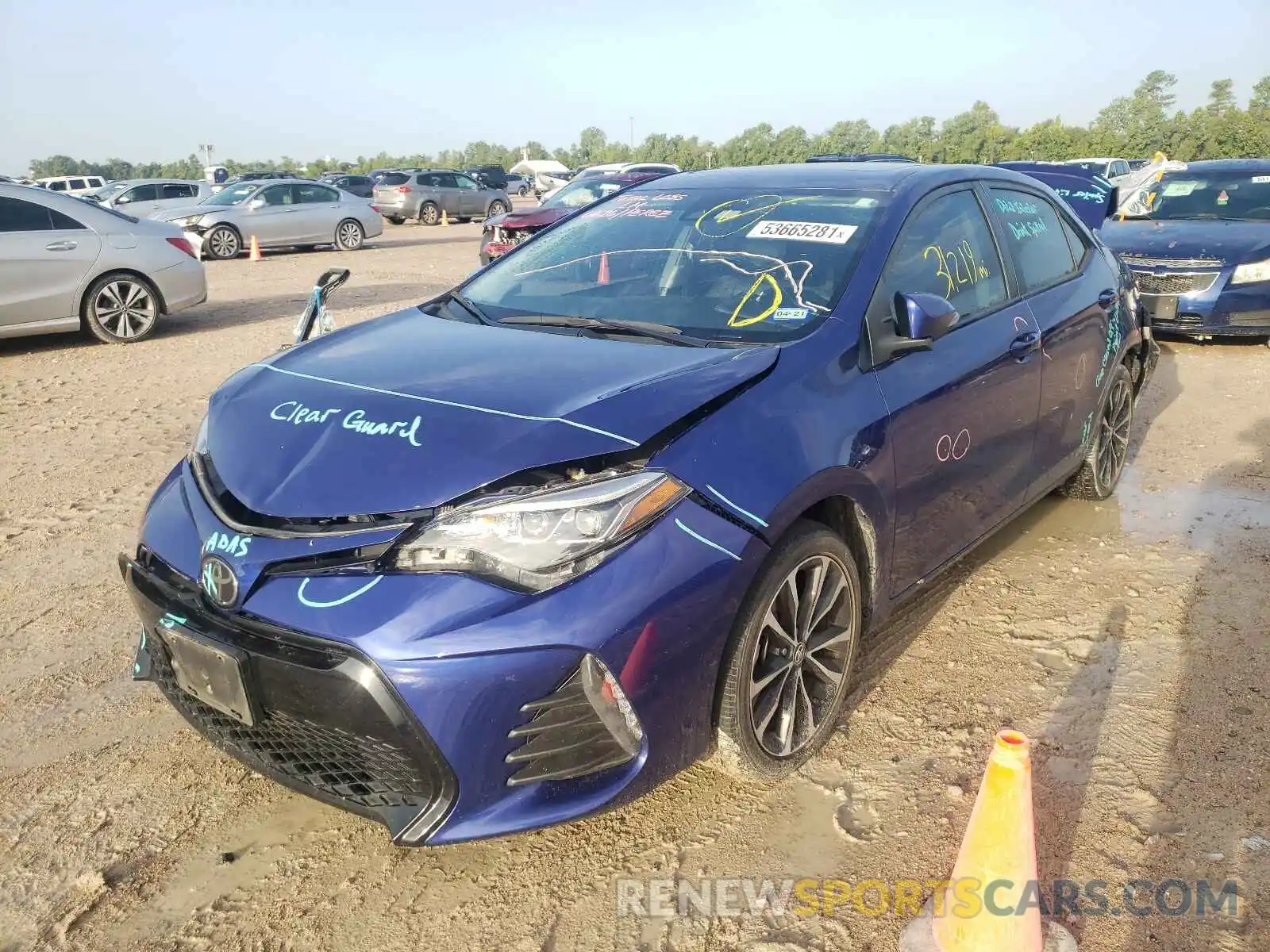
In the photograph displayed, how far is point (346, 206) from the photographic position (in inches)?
769

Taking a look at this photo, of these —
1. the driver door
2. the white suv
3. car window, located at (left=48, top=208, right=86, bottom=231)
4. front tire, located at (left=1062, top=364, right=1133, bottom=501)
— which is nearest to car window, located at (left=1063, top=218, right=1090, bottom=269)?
front tire, located at (left=1062, top=364, right=1133, bottom=501)

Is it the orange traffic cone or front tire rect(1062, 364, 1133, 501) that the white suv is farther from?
the orange traffic cone

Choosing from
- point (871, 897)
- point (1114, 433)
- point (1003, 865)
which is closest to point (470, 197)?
point (1114, 433)

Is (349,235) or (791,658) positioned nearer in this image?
(791,658)

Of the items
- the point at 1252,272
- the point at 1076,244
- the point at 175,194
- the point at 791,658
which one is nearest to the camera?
the point at 791,658

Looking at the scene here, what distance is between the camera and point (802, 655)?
271 centimetres

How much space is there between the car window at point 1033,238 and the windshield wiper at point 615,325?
5.72 ft

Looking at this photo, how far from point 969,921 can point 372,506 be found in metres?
1.56

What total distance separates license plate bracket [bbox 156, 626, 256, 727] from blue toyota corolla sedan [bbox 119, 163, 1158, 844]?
12mm

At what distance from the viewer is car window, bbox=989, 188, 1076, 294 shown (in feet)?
13.1

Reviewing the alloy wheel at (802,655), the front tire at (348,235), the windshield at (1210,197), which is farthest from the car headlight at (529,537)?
the front tire at (348,235)

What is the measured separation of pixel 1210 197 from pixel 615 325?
9.58 m

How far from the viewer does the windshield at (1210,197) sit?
9.80 m

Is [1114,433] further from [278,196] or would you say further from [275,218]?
[278,196]
